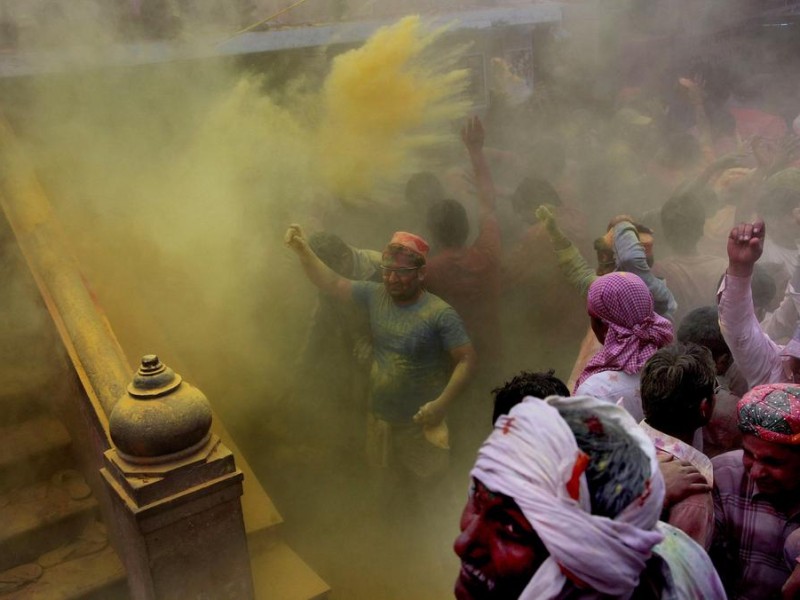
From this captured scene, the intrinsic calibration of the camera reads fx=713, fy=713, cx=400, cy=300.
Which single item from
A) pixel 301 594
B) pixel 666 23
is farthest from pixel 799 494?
pixel 666 23

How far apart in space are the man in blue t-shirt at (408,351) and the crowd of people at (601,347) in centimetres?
2

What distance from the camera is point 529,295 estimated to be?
6.29 m

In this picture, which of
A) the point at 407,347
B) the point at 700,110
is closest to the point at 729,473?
the point at 407,347

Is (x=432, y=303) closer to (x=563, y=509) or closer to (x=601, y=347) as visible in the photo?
(x=601, y=347)

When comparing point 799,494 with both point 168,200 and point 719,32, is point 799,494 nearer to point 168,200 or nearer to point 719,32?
point 168,200

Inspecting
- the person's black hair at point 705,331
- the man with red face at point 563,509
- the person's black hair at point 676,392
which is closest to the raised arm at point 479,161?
the person's black hair at point 705,331

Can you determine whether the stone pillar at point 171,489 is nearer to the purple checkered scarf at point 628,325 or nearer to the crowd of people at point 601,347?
Result: the crowd of people at point 601,347

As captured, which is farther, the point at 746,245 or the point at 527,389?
the point at 746,245

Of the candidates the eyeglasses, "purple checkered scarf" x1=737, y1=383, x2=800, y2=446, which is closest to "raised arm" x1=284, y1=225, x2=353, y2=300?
the eyeglasses

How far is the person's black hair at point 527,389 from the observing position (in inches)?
105

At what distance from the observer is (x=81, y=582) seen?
→ 4.07 metres

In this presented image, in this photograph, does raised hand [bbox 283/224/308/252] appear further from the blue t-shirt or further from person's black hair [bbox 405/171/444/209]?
person's black hair [bbox 405/171/444/209]

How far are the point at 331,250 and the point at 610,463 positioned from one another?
4.17 meters

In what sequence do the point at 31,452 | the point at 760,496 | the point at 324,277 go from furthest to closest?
the point at 324,277 < the point at 31,452 < the point at 760,496
